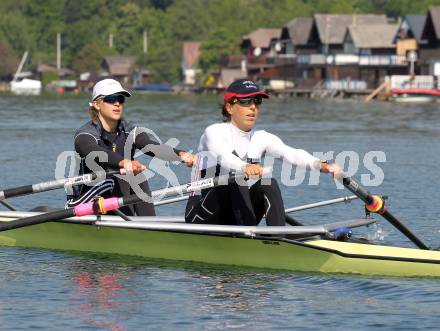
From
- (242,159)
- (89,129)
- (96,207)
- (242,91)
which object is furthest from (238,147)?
(89,129)

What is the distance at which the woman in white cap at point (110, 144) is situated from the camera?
15.5 meters

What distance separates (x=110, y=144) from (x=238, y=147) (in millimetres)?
2032

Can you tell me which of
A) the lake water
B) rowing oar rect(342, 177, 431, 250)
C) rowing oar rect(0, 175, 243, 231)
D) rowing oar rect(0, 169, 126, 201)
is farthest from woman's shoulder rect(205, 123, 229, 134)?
the lake water

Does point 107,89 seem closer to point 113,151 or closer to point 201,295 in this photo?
point 113,151

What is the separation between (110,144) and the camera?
15773 millimetres

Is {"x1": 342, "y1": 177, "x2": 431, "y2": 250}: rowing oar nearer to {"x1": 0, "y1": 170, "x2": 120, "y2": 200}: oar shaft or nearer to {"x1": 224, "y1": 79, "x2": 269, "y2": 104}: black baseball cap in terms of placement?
{"x1": 224, "y1": 79, "x2": 269, "y2": 104}: black baseball cap

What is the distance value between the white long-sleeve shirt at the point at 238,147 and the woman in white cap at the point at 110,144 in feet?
3.44

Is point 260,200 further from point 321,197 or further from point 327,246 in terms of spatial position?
point 321,197

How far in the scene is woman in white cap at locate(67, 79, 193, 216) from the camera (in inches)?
609

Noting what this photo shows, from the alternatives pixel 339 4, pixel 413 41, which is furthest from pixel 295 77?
pixel 339 4

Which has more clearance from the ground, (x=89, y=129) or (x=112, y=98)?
(x=112, y=98)

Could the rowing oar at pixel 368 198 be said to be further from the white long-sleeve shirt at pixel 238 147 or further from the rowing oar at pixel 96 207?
the rowing oar at pixel 96 207

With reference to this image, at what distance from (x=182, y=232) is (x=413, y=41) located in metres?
110

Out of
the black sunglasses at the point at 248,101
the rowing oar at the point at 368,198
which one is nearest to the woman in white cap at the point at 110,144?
the black sunglasses at the point at 248,101
